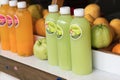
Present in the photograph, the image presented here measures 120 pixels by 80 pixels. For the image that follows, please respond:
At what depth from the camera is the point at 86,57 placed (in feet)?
2.86

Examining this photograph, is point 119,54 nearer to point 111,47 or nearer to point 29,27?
point 111,47

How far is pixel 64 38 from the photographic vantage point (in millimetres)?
898

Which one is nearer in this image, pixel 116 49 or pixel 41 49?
pixel 116 49

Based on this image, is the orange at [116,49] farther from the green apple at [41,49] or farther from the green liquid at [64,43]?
the green apple at [41,49]

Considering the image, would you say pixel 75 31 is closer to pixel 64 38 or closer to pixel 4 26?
pixel 64 38

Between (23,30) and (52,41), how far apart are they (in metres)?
0.19

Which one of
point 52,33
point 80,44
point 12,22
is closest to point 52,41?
point 52,33

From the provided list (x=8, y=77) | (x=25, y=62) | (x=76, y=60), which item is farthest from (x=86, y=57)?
(x=8, y=77)

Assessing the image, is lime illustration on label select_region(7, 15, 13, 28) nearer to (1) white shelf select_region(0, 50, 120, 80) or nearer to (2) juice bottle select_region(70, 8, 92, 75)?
(1) white shelf select_region(0, 50, 120, 80)

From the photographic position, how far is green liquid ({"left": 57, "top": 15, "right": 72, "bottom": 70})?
34.8 inches

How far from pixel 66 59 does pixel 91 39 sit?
129 mm

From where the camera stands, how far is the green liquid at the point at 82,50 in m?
0.83

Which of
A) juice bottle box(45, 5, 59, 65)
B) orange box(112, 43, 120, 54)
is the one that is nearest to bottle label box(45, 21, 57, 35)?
juice bottle box(45, 5, 59, 65)

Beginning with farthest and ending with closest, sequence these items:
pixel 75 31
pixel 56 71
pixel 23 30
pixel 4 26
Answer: pixel 4 26 → pixel 23 30 → pixel 56 71 → pixel 75 31
